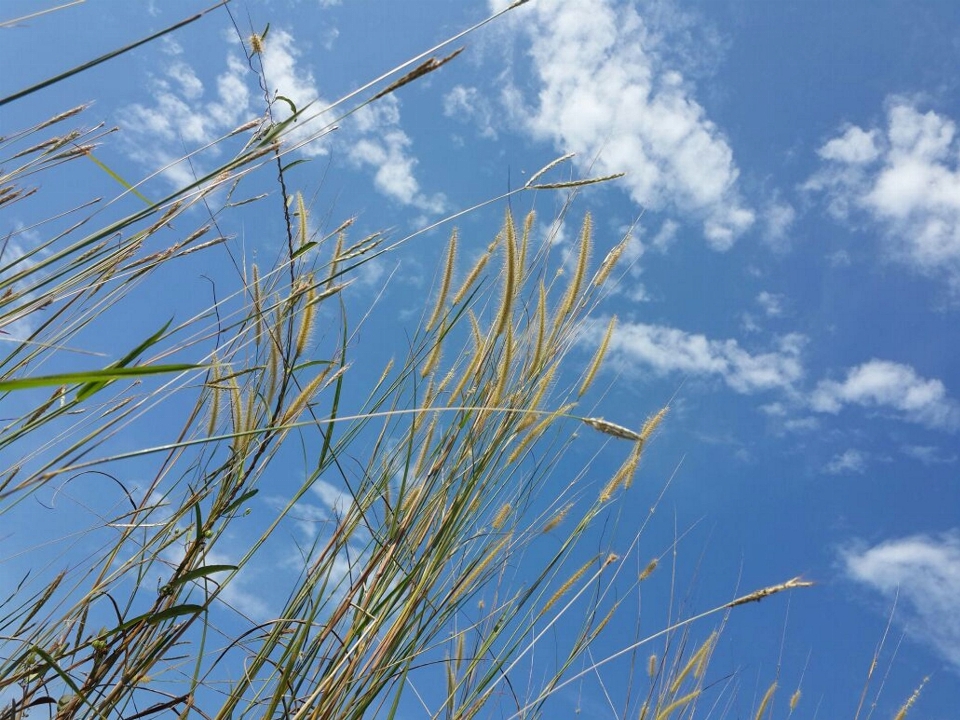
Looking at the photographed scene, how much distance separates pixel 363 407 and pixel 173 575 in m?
0.35

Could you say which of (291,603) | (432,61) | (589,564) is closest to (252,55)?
(432,61)

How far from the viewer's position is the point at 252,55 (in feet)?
3.20

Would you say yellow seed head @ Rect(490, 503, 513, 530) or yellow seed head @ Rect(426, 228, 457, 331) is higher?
yellow seed head @ Rect(426, 228, 457, 331)

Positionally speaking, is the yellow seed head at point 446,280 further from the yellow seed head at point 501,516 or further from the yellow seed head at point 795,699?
the yellow seed head at point 795,699

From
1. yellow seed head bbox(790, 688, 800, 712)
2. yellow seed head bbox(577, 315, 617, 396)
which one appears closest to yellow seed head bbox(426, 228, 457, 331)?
yellow seed head bbox(577, 315, 617, 396)

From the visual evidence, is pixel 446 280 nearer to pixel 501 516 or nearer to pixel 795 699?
pixel 501 516

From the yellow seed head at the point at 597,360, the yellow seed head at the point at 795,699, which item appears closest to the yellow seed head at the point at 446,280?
the yellow seed head at the point at 597,360

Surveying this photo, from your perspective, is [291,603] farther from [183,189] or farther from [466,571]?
[183,189]

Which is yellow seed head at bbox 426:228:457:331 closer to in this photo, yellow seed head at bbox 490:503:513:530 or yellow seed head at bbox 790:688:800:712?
yellow seed head at bbox 490:503:513:530

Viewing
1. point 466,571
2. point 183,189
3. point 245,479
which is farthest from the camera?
point 466,571

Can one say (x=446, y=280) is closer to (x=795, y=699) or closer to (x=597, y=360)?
(x=597, y=360)

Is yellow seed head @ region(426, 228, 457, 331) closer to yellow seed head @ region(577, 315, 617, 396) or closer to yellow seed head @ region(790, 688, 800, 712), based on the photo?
yellow seed head @ region(577, 315, 617, 396)

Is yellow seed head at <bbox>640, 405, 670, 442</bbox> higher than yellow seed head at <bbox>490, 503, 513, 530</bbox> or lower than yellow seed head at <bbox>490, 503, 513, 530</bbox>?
higher

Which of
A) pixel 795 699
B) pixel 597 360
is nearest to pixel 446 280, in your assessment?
pixel 597 360
